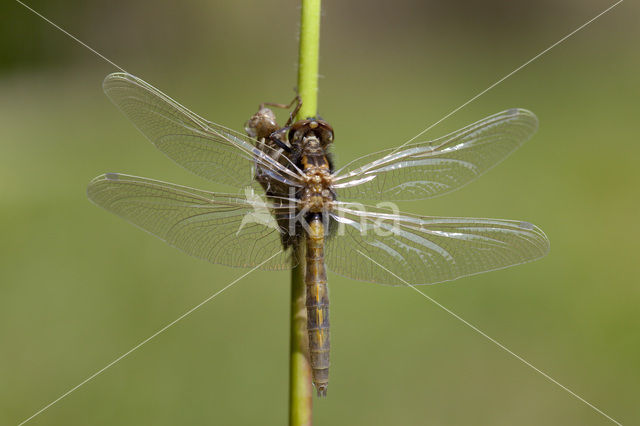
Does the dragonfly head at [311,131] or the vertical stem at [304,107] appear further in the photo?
the dragonfly head at [311,131]

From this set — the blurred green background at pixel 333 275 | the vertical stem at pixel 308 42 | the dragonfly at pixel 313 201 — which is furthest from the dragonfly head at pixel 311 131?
the blurred green background at pixel 333 275

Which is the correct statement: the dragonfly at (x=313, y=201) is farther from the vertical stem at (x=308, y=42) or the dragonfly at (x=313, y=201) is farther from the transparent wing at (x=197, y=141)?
the vertical stem at (x=308, y=42)

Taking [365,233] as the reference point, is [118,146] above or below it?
above

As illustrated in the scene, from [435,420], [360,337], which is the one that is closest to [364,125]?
[360,337]

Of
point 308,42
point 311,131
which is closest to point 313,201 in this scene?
point 311,131

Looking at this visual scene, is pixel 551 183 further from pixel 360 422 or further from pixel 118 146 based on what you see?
pixel 118 146

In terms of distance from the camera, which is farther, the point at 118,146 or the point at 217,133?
the point at 118,146

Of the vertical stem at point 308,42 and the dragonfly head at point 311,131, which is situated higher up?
the vertical stem at point 308,42

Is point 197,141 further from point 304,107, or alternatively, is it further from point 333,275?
point 333,275
